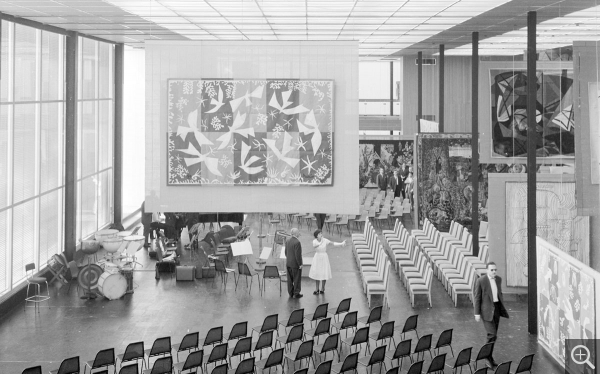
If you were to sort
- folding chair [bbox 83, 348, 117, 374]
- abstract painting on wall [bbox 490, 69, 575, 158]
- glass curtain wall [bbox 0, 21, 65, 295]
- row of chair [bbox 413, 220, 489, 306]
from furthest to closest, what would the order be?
row of chair [bbox 413, 220, 489, 306], glass curtain wall [bbox 0, 21, 65, 295], abstract painting on wall [bbox 490, 69, 575, 158], folding chair [bbox 83, 348, 117, 374]

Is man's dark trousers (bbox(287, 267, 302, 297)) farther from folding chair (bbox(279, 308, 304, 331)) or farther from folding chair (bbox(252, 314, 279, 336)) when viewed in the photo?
folding chair (bbox(252, 314, 279, 336))

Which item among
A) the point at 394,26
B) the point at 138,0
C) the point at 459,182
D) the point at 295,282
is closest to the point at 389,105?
the point at 459,182

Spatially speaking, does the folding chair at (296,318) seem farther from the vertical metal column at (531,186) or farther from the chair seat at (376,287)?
the vertical metal column at (531,186)

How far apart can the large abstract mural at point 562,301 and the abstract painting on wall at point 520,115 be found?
405 cm

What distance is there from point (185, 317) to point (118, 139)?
12.7 m

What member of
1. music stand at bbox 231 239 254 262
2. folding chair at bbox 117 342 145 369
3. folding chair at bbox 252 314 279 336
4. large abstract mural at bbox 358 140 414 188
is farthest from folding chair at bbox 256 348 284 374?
large abstract mural at bbox 358 140 414 188

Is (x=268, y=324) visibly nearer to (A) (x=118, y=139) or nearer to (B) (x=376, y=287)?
(B) (x=376, y=287)

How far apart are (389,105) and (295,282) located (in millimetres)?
25889

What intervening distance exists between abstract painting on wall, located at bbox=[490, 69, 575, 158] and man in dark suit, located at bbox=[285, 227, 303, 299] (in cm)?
548

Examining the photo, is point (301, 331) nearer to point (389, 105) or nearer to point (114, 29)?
point (114, 29)

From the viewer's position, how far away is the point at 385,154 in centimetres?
3594

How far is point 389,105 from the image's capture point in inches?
1750

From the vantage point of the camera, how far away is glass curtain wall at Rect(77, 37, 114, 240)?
25.4 meters

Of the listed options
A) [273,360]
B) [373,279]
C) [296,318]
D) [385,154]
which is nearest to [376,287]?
[373,279]
